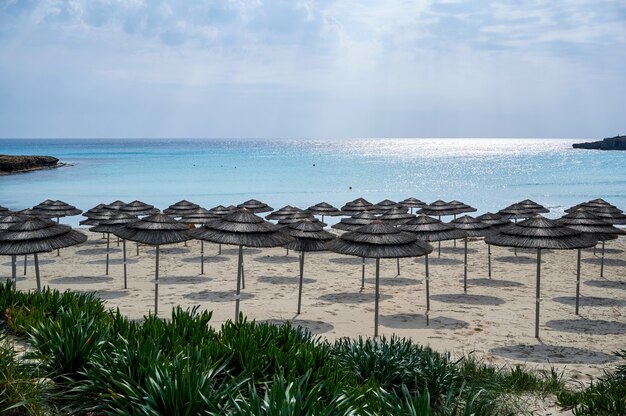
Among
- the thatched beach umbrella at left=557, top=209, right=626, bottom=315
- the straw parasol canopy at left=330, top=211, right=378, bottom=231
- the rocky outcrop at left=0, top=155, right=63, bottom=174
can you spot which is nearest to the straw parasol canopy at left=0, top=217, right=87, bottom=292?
the straw parasol canopy at left=330, top=211, right=378, bottom=231

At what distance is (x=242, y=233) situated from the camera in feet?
41.9

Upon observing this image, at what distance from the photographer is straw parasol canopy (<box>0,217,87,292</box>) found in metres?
13.0

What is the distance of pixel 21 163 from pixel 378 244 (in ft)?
250

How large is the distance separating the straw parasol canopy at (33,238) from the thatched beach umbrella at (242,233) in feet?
10.2

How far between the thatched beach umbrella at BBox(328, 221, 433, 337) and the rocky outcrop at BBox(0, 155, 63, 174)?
71297 millimetres

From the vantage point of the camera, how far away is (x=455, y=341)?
513 inches

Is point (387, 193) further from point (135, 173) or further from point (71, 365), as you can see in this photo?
point (71, 365)

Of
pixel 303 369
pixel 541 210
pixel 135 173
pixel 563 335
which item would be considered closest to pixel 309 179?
pixel 135 173

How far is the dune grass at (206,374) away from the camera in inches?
221

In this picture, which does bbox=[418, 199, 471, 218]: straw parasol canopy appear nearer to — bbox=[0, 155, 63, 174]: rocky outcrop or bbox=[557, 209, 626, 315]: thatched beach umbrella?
bbox=[557, 209, 626, 315]: thatched beach umbrella

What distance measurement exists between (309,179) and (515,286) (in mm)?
58497

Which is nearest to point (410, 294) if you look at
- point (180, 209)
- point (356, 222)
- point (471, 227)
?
point (471, 227)

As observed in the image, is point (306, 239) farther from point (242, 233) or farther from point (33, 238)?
point (33, 238)

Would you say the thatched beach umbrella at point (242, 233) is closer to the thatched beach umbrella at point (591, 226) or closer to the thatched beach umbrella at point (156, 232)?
the thatched beach umbrella at point (156, 232)
